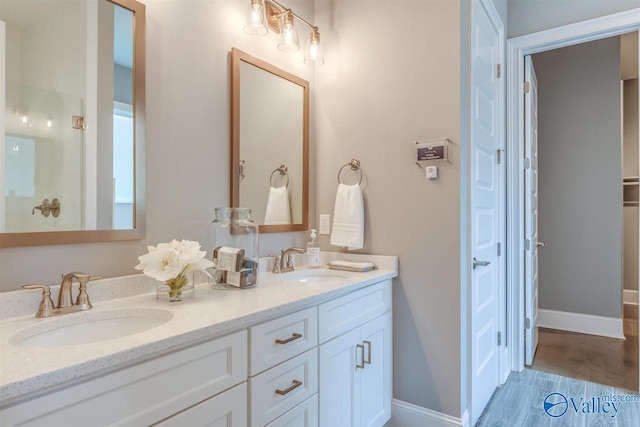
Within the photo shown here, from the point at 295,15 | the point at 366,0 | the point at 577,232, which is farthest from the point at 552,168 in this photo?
the point at 295,15

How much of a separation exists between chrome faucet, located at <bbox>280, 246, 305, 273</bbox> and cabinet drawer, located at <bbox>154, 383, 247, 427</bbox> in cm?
88

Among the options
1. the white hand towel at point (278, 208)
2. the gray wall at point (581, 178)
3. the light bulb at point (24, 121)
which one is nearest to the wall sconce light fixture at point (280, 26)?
the white hand towel at point (278, 208)

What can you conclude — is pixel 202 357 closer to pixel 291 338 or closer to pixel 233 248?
pixel 291 338

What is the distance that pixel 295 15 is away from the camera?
2.06 metres

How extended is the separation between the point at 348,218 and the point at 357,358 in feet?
2.43

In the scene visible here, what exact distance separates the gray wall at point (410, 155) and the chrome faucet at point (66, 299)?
52.3 inches

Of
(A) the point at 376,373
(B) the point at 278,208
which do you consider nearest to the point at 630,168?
(A) the point at 376,373

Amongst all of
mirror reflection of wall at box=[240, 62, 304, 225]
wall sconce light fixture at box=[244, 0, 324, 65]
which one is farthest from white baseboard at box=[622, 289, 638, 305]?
wall sconce light fixture at box=[244, 0, 324, 65]

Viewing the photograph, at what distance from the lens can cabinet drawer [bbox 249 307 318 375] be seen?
115 centimetres

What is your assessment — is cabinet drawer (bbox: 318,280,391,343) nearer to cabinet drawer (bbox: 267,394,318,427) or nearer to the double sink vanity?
the double sink vanity

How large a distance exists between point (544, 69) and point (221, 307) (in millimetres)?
3851

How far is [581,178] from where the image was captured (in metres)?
3.45

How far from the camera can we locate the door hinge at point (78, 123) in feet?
4.01

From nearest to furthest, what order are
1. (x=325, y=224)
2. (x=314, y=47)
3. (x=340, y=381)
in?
(x=340, y=381) → (x=314, y=47) → (x=325, y=224)
